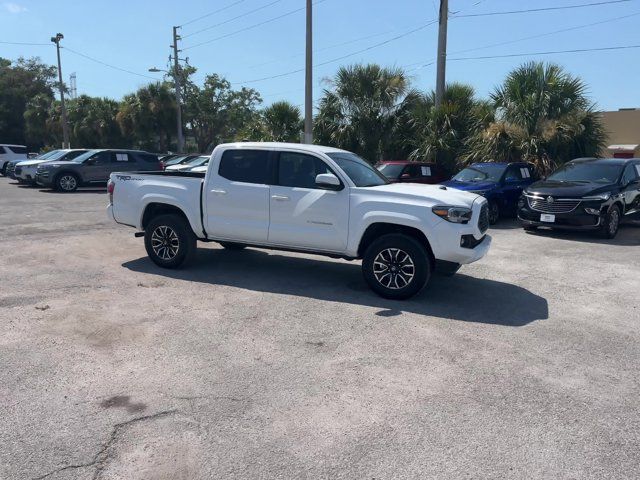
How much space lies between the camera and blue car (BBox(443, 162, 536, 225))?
45.3 feet


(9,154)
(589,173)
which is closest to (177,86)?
(9,154)

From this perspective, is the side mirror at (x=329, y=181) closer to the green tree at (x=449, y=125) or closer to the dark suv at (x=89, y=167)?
the green tree at (x=449, y=125)

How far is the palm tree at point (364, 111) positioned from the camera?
21.0 metres

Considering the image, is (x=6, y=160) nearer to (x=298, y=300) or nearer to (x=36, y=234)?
(x=36, y=234)

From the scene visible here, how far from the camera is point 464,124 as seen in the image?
19000 mm

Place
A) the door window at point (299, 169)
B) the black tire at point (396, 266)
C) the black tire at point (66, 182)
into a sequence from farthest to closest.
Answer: the black tire at point (66, 182), the door window at point (299, 169), the black tire at point (396, 266)

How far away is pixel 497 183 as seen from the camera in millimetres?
14023

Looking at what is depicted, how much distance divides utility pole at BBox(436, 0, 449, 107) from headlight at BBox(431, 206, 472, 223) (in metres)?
13.5

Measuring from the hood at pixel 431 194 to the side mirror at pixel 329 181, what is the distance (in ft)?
1.08

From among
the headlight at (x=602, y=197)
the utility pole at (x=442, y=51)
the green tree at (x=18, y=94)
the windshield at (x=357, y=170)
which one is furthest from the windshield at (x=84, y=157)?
the green tree at (x=18, y=94)

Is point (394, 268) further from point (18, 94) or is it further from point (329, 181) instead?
point (18, 94)

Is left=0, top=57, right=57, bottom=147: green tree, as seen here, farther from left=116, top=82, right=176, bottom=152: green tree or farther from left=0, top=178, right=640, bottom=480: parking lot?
left=0, top=178, right=640, bottom=480: parking lot

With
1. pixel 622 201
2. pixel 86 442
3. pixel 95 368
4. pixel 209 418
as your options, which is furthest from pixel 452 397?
pixel 622 201

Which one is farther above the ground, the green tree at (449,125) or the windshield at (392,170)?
the green tree at (449,125)
